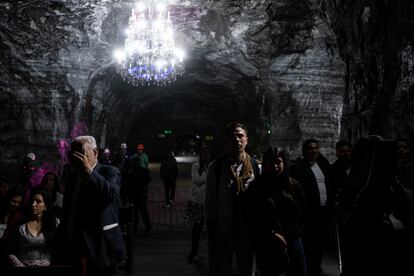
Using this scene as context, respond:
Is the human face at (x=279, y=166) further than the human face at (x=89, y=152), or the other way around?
the human face at (x=279, y=166)

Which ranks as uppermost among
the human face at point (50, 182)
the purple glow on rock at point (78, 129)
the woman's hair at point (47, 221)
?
the purple glow on rock at point (78, 129)

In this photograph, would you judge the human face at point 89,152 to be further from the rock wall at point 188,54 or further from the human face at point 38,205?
the rock wall at point 188,54

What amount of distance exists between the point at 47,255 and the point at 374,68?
6520 millimetres

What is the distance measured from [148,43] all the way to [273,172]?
9.76m

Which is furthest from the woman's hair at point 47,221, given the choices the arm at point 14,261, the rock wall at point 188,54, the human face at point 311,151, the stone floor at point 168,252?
the rock wall at point 188,54

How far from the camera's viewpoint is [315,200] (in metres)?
4.25

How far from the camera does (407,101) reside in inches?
235

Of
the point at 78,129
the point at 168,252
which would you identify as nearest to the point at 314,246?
the point at 168,252

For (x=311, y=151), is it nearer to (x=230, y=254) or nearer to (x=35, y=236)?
(x=230, y=254)

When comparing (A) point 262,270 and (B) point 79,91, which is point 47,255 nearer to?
(A) point 262,270

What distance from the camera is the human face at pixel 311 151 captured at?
4461mm

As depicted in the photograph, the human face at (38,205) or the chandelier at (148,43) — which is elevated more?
the chandelier at (148,43)

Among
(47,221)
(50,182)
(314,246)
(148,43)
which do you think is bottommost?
(314,246)

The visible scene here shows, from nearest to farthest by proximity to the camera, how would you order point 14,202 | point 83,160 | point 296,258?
point 83,160, point 296,258, point 14,202
